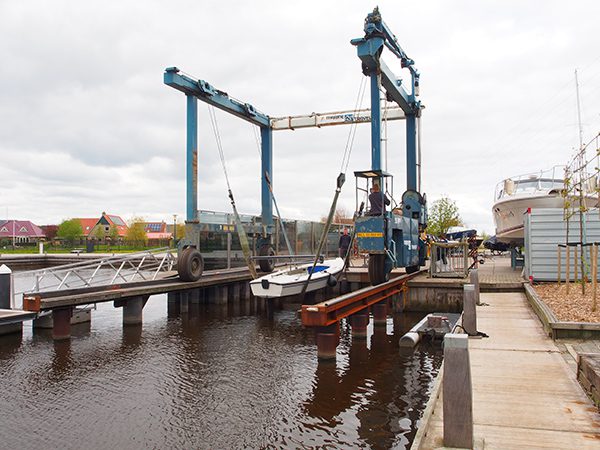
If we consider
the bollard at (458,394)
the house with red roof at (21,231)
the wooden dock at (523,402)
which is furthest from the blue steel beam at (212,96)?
the house with red roof at (21,231)

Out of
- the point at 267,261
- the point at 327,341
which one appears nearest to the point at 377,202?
the point at 327,341

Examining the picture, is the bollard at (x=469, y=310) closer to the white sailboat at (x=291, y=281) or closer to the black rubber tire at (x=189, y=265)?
the white sailboat at (x=291, y=281)

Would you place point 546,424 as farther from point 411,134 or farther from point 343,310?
point 411,134

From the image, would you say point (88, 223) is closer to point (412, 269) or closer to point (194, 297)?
point (194, 297)

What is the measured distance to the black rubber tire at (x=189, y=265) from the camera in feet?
49.6

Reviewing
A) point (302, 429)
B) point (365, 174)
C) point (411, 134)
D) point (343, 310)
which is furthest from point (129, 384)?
point (411, 134)

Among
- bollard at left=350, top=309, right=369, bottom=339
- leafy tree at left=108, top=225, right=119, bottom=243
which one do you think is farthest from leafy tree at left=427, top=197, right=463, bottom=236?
leafy tree at left=108, top=225, right=119, bottom=243

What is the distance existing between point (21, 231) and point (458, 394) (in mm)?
97781

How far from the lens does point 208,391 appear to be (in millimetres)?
7707

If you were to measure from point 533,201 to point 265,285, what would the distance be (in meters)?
10.5

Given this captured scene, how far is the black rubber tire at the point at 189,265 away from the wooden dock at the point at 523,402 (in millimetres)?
9867

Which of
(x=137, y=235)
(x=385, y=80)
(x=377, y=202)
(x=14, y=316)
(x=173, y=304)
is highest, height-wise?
(x=385, y=80)

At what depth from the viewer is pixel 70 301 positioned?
1120 cm

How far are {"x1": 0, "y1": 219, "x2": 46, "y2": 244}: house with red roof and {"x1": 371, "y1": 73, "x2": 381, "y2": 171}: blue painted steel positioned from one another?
85.5 m
